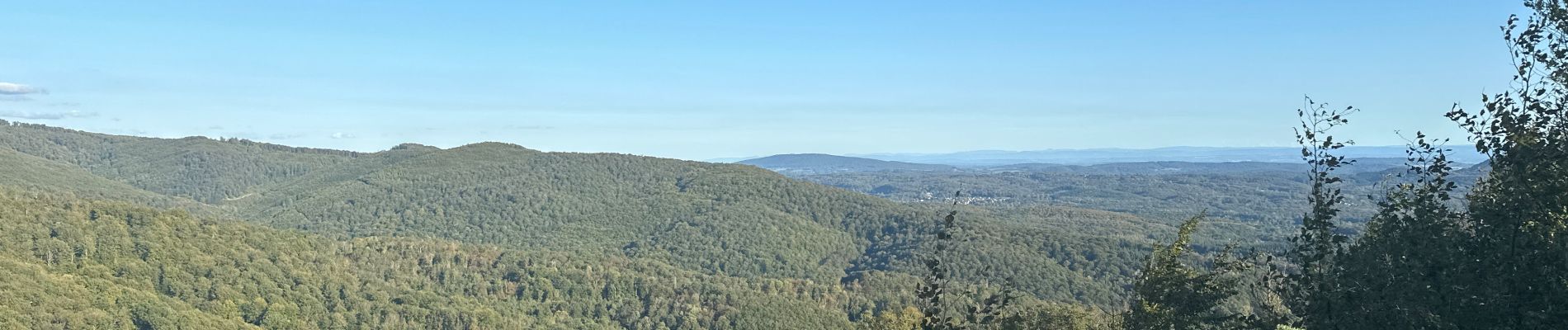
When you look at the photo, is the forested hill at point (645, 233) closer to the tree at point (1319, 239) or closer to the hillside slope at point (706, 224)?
the hillside slope at point (706, 224)

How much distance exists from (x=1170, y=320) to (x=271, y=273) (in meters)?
87.5

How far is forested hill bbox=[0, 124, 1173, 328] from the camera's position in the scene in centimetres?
8544

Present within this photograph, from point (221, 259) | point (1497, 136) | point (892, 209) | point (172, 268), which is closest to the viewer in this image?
point (1497, 136)

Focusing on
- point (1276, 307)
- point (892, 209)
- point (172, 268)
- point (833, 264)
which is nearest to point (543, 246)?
point (833, 264)

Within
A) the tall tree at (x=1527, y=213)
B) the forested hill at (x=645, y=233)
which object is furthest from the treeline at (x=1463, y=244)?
the forested hill at (x=645, y=233)

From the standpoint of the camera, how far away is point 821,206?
561 feet

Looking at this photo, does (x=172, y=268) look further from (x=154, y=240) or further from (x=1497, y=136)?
(x=1497, y=136)

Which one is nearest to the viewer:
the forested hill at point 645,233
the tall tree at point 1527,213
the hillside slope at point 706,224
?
the tall tree at point 1527,213

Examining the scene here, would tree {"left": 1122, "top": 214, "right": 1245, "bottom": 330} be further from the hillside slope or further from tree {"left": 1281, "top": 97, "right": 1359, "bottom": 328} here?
the hillside slope

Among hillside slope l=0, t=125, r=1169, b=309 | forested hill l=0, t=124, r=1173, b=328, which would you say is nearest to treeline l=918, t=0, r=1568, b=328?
forested hill l=0, t=124, r=1173, b=328

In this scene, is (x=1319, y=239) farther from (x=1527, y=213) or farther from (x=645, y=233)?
(x=645, y=233)

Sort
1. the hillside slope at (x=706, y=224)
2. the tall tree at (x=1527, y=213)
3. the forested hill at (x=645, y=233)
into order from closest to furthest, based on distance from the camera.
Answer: the tall tree at (x=1527, y=213) < the forested hill at (x=645, y=233) < the hillside slope at (x=706, y=224)

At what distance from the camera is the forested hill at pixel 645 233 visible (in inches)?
3364

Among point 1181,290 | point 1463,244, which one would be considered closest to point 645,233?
point 1181,290
